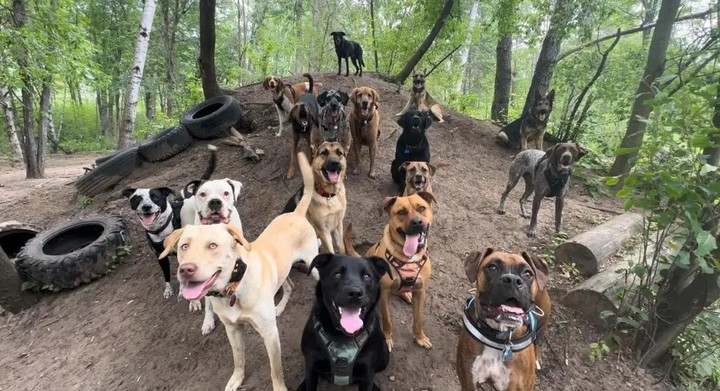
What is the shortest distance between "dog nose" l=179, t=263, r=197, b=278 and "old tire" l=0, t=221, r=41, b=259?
6.06 meters

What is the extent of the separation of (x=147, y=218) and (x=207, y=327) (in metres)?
1.44

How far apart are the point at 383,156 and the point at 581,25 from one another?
4.98 metres

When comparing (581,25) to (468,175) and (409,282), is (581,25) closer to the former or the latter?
(468,175)

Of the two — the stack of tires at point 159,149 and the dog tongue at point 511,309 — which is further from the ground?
the stack of tires at point 159,149

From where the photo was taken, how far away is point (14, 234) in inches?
240

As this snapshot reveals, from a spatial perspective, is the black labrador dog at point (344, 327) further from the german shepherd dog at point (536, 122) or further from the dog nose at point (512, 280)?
the german shepherd dog at point (536, 122)

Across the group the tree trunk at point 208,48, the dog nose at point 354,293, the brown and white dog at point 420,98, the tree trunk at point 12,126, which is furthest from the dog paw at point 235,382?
the tree trunk at point 12,126

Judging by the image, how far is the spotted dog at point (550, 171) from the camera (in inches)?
199

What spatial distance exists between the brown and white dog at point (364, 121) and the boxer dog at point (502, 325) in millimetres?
4075

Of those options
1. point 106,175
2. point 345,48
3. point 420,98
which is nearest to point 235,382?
point 106,175

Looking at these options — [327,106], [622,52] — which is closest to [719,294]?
[327,106]

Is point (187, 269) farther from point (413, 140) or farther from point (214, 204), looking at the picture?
point (413, 140)

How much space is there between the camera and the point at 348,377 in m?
2.74

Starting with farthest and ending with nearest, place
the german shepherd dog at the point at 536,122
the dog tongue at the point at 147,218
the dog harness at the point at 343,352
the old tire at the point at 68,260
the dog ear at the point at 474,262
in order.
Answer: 1. the german shepherd dog at the point at 536,122
2. the old tire at the point at 68,260
3. the dog tongue at the point at 147,218
4. the dog ear at the point at 474,262
5. the dog harness at the point at 343,352
